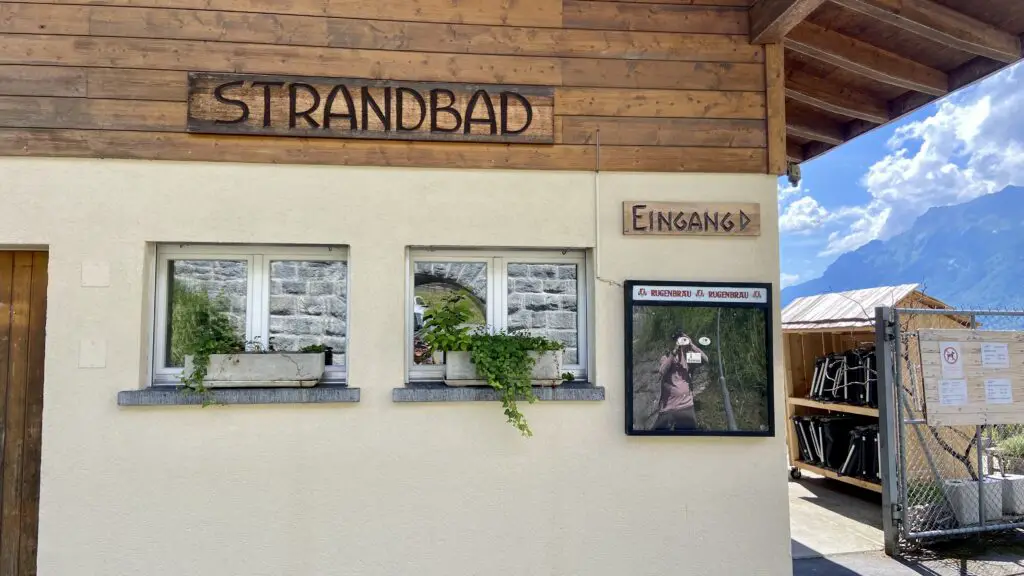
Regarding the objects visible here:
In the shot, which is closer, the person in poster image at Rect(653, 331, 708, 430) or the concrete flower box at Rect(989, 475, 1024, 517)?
the person in poster image at Rect(653, 331, 708, 430)

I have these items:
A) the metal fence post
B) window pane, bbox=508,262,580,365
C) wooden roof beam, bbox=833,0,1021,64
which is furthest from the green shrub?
window pane, bbox=508,262,580,365

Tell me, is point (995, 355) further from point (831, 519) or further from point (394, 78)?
point (394, 78)

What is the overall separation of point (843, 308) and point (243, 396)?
6460mm

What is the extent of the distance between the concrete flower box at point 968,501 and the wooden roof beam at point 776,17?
3.85 metres

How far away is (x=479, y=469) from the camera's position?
382 centimetres

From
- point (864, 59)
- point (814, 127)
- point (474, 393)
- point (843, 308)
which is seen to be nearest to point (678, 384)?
point (474, 393)

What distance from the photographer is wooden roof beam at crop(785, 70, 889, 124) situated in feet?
17.5

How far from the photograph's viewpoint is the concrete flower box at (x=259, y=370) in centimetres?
365

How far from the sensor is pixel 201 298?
3895 millimetres

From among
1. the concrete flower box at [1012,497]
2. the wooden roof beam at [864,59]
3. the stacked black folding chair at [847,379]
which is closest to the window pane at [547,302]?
the wooden roof beam at [864,59]

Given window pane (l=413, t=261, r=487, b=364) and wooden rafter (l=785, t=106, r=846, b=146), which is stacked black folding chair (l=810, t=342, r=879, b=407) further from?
window pane (l=413, t=261, r=487, b=364)

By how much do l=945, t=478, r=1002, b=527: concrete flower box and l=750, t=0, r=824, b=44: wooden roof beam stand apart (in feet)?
12.6

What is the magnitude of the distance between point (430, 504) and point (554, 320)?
137 cm

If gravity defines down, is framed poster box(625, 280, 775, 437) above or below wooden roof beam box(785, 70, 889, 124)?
below
